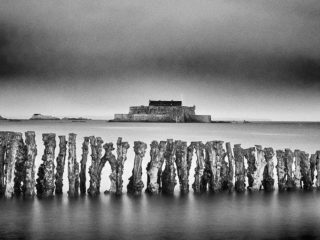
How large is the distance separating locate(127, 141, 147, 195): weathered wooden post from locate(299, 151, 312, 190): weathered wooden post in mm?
3620

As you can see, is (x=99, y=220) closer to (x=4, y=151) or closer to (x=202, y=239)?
(x=202, y=239)

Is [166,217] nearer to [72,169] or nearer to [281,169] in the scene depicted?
[72,169]

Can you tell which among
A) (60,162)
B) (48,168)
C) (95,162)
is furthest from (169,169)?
(48,168)

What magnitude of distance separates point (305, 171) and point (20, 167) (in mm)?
6237

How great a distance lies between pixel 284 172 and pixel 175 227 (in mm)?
4078

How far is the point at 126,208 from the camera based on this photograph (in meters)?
8.89

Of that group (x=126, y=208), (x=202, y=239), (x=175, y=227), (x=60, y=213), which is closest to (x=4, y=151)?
(x=60, y=213)

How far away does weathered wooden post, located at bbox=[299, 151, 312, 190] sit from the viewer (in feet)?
35.5

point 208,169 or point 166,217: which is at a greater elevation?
point 208,169

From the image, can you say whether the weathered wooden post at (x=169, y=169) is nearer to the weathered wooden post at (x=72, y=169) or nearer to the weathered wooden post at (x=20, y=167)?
the weathered wooden post at (x=72, y=169)

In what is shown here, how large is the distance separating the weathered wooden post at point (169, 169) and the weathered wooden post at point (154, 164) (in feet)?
0.66

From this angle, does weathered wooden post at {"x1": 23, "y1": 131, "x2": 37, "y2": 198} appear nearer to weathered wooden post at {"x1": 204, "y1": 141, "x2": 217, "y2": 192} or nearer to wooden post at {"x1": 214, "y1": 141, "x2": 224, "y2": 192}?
weathered wooden post at {"x1": 204, "y1": 141, "x2": 217, "y2": 192}

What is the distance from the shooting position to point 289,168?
10828 mm

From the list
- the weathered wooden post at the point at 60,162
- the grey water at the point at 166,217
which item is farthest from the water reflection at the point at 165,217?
the weathered wooden post at the point at 60,162
